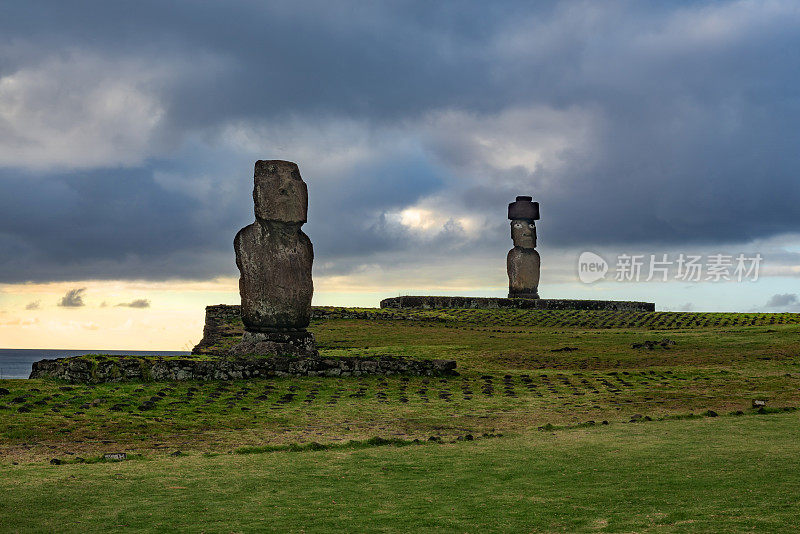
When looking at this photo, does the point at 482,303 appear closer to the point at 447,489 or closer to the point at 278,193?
the point at 278,193

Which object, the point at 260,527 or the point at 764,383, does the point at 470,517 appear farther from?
the point at 764,383

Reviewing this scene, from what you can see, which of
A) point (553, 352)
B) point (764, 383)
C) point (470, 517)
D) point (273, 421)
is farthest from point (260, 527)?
point (553, 352)

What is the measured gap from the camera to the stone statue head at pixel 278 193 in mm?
25500

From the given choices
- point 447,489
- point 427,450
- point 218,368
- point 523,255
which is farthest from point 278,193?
point 523,255

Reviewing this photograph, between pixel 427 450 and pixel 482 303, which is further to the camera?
pixel 482 303

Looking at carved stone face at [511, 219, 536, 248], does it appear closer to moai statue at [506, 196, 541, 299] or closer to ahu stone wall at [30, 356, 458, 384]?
moai statue at [506, 196, 541, 299]

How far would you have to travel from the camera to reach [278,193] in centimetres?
2553

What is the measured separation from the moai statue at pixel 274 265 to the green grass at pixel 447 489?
1332 centimetres

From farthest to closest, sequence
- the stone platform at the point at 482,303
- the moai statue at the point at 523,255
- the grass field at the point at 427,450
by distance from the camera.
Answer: the moai statue at the point at 523,255
the stone platform at the point at 482,303
the grass field at the point at 427,450

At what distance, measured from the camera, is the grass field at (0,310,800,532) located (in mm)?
8125

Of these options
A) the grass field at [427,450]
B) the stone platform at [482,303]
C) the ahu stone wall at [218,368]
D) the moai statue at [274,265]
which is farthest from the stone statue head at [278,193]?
the stone platform at [482,303]

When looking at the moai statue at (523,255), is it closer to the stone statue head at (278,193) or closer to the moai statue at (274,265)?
the moai statue at (274,265)

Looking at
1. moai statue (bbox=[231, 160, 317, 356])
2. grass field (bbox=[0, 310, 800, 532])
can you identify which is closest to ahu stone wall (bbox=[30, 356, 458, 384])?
grass field (bbox=[0, 310, 800, 532])

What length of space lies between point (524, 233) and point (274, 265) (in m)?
32.5
